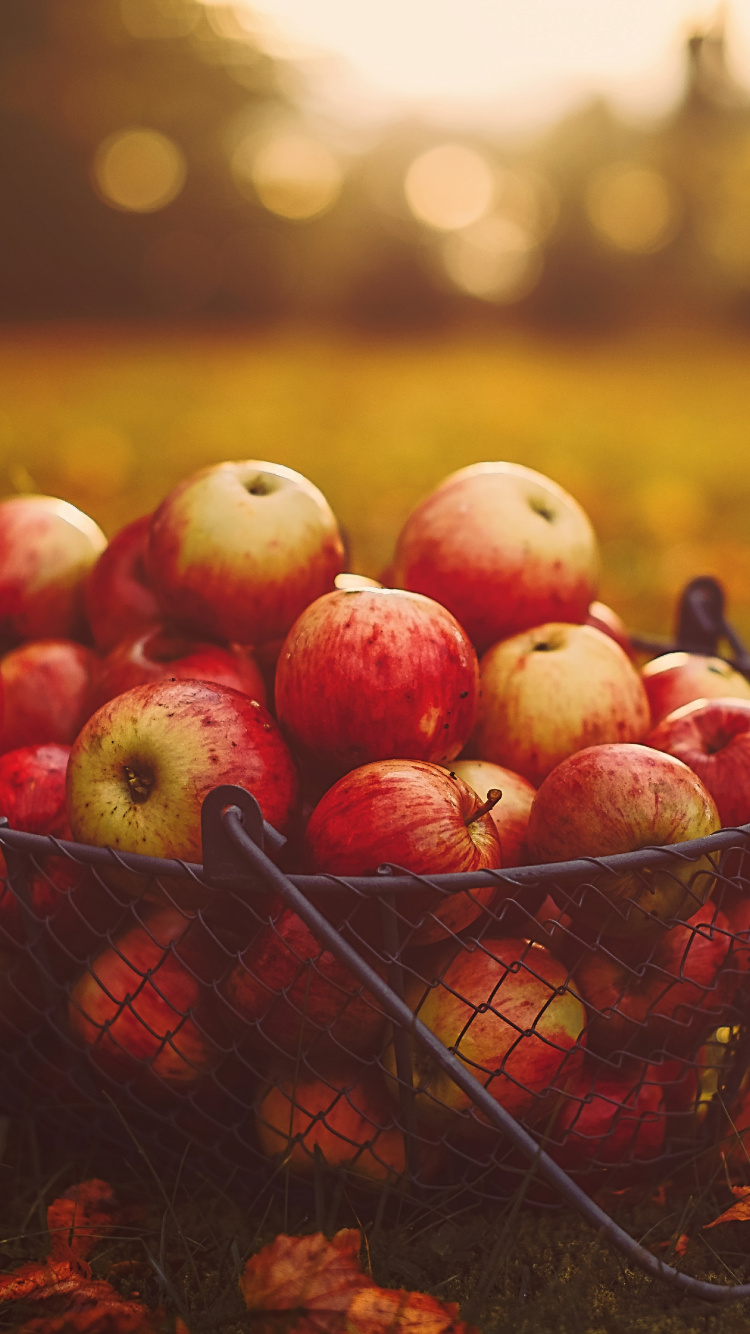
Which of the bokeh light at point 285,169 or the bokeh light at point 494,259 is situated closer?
the bokeh light at point 285,169

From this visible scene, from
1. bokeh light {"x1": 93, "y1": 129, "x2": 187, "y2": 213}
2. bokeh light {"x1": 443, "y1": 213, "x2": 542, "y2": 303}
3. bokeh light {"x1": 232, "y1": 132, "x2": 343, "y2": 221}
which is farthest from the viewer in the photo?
bokeh light {"x1": 443, "y1": 213, "x2": 542, "y2": 303}

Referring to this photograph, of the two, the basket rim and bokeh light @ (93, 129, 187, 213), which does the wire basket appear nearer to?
the basket rim

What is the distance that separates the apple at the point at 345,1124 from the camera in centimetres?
140

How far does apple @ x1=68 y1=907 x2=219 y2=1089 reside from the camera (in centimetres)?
143

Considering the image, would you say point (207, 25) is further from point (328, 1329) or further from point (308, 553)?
point (328, 1329)

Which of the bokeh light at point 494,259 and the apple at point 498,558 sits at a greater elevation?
the apple at point 498,558

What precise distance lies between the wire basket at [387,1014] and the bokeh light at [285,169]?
14.1 metres

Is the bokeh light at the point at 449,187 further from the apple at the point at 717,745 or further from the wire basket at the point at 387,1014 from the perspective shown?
the wire basket at the point at 387,1014

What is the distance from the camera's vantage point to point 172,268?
45.5ft

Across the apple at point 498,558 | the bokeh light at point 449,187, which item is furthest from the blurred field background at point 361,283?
the apple at point 498,558

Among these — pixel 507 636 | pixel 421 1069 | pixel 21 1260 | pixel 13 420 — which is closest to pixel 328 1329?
pixel 421 1069

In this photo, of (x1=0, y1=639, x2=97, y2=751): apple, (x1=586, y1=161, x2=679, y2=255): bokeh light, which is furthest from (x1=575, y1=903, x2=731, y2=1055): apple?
(x1=586, y1=161, x2=679, y2=255): bokeh light

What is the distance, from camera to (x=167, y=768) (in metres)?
1.41

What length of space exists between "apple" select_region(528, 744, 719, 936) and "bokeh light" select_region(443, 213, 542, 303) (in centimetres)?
1577
